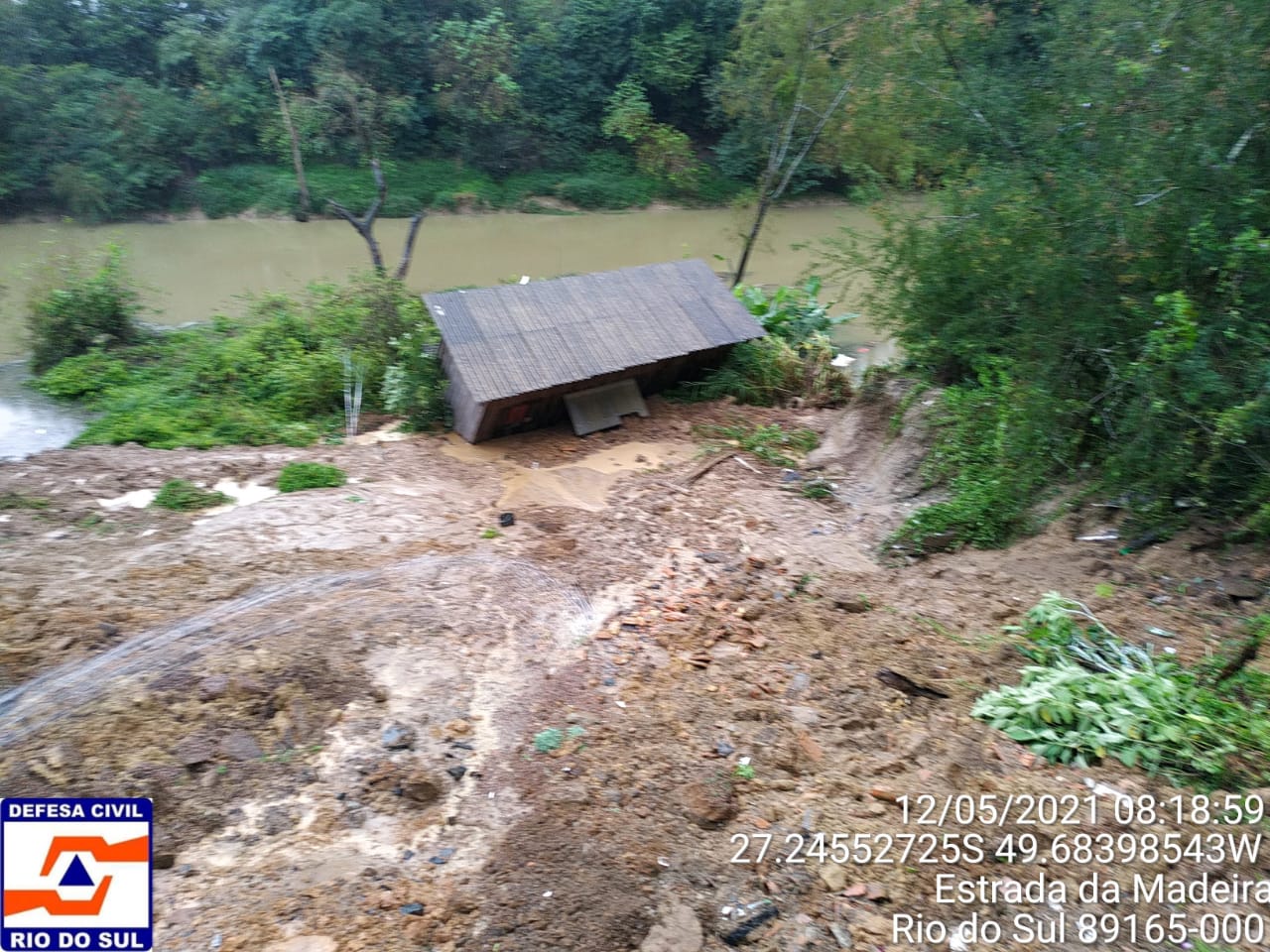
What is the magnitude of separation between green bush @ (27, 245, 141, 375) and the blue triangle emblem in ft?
36.9

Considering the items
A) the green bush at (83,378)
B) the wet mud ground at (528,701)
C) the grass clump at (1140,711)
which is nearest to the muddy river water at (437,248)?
the green bush at (83,378)

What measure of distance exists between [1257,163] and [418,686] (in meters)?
6.41

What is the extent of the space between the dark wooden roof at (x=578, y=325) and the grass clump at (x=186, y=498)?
8.52 ft

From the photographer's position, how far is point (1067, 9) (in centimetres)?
772

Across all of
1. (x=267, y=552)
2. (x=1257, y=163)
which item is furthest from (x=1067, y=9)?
(x=267, y=552)

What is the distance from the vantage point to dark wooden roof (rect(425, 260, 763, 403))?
882 cm

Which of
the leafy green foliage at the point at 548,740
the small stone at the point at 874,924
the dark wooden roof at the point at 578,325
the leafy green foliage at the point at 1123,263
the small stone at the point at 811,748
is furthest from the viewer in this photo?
the dark wooden roof at the point at 578,325

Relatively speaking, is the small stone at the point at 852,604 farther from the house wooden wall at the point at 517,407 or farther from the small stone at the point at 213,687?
the house wooden wall at the point at 517,407

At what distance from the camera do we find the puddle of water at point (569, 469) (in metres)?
7.87

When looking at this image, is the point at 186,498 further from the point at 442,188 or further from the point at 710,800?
the point at 442,188

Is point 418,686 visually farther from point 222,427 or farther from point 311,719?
point 222,427

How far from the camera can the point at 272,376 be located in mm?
11125

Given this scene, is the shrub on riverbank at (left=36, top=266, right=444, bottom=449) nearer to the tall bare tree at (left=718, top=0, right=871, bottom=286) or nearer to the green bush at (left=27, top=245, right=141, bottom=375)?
the green bush at (left=27, top=245, right=141, bottom=375)

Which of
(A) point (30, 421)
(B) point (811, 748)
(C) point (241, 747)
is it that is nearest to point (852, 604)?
(B) point (811, 748)
